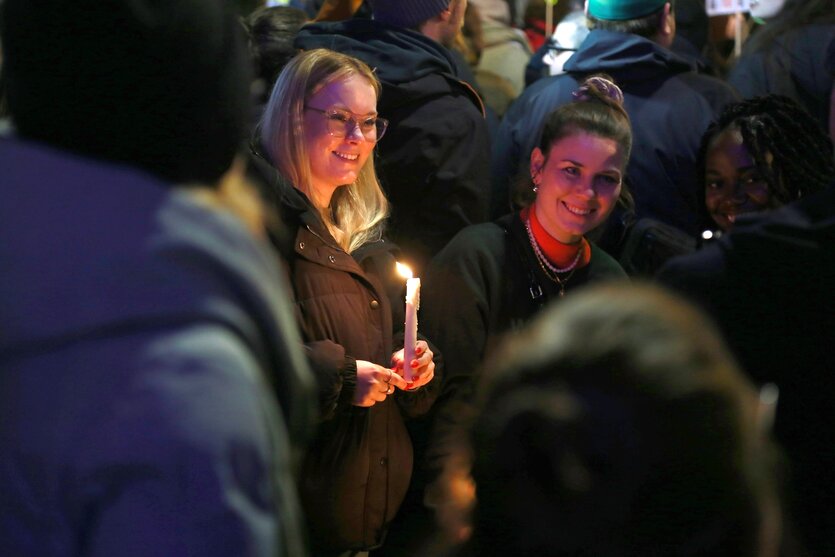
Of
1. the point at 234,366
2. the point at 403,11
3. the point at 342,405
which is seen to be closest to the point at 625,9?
the point at 403,11

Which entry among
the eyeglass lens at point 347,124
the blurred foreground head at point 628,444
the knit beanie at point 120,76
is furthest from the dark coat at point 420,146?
the blurred foreground head at point 628,444

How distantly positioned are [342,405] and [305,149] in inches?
32.3

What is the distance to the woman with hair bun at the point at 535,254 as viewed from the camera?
12.2 feet

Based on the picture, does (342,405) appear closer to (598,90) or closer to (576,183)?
(576,183)

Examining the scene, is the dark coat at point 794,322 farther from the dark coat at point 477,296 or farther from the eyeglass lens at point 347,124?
the eyeglass lens at point 347,124

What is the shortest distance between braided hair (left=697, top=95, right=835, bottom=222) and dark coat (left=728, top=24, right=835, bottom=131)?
3.18ft

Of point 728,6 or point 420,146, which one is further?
point 728,6

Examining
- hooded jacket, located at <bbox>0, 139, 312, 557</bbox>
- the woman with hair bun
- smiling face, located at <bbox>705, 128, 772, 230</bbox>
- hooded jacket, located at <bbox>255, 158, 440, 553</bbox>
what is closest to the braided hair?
smiling face, located at <bbox>705, 128, 772, 230</bbox>

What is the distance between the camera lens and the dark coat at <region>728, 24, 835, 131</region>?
15.8 ft

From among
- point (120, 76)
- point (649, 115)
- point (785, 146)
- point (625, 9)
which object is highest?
point (120, 76)

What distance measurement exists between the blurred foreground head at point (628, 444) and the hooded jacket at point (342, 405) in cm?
211

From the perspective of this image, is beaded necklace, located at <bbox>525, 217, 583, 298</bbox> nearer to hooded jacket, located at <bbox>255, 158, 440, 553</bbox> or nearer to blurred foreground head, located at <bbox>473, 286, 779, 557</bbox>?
hooded jacket, located at <bbox>255, 158, 440, 553</bbox>

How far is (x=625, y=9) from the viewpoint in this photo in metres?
4.77

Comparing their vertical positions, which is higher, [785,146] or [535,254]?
[785,146]
